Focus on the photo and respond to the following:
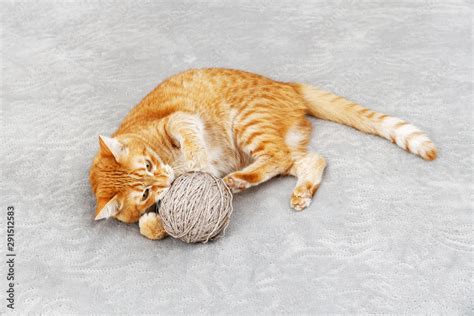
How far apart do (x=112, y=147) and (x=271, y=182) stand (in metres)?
0.77

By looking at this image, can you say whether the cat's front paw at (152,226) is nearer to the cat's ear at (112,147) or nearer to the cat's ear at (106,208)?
the cat's ear at (106,208)

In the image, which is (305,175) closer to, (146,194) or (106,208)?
(146,194)

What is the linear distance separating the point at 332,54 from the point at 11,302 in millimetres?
Result: 2329

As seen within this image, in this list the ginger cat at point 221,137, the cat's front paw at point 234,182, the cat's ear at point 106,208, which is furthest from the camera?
the cat's front paw at point 234,182

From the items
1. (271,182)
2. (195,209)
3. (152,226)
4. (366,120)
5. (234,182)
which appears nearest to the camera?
(195,209)

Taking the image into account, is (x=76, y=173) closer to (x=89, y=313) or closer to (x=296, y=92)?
(x=89, y=313)

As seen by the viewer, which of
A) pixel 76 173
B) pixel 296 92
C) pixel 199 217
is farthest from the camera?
pixel 296 92

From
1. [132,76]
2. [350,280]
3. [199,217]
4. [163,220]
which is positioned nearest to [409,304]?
[350,280]

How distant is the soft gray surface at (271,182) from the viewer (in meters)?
2.16

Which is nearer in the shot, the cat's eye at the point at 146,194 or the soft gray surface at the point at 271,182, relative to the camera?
the soft gray surface at the point at 271,182

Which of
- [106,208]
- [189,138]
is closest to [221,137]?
[189,138]

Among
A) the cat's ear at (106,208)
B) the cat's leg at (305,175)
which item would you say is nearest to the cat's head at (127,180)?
the cat's ear at (106,208)

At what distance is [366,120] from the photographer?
280cm

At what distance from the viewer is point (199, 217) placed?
2.25 metres
